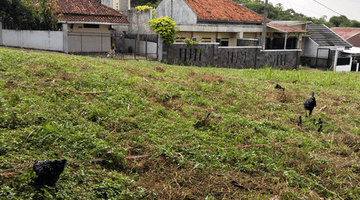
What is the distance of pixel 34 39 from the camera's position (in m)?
20.2

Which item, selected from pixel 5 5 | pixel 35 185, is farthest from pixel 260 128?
pixel 5 5

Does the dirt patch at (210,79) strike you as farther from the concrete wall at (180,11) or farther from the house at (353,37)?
the house at (353,37)

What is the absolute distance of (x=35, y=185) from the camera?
4.25m

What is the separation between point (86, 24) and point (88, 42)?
1.42 meters

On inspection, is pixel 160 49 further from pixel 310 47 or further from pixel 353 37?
pixel 353 37

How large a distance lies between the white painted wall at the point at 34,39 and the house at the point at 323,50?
2489 centimetres

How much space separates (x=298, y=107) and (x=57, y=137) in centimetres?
736

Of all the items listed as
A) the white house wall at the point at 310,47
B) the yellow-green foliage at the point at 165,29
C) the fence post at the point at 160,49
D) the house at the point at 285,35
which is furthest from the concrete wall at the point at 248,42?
the white house wall at the point at 310,47

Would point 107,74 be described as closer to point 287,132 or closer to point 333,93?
point 287,132

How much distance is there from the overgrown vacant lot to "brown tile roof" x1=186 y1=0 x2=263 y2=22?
1828 centimetres

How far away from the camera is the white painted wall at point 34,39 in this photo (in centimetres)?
1941

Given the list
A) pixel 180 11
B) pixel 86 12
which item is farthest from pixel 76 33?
pixel 180 11

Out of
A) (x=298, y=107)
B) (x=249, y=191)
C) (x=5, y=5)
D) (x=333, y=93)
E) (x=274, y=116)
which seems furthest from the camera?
(x=5, y=5)

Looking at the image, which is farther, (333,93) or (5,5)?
(5,5)
